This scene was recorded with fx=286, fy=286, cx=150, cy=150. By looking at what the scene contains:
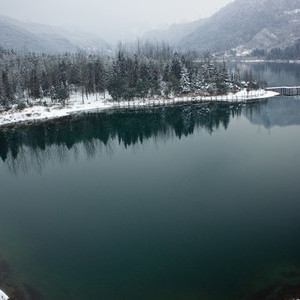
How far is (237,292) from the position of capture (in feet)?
56.0

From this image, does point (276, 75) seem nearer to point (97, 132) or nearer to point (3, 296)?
point (97, 132)

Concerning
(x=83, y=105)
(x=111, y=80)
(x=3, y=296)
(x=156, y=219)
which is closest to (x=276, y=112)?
(x=111, y=80)

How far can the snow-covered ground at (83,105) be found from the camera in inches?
2544

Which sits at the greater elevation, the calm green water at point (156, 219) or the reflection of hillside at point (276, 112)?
the reflection of hillside at point (276, 112)

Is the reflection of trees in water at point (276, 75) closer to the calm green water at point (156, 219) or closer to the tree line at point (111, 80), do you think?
the tree line at point (111, 80)

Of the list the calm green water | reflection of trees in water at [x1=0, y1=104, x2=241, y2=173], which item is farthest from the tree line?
the calm green water

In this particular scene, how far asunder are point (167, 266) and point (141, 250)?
2464 mm

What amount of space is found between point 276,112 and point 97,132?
3997 centimetres

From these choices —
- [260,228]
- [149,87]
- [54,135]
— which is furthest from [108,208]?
[149,87]

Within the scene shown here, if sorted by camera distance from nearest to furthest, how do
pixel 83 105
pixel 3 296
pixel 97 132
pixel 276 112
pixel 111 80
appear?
1. pixel 3 296
2. pixel 97 132
3. pixel 276 112
4. pixel 83 105
5. pixel 111 80

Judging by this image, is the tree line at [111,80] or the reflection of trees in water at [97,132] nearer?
the reflection of trees in water at [97,132]

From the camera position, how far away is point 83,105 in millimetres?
75250

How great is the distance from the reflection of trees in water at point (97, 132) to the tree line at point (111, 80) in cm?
1191

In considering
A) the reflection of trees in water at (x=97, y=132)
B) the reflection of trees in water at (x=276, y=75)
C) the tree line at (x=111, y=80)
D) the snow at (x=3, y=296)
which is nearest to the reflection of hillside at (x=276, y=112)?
the reflection of trees in water at (x=97, y=132)
